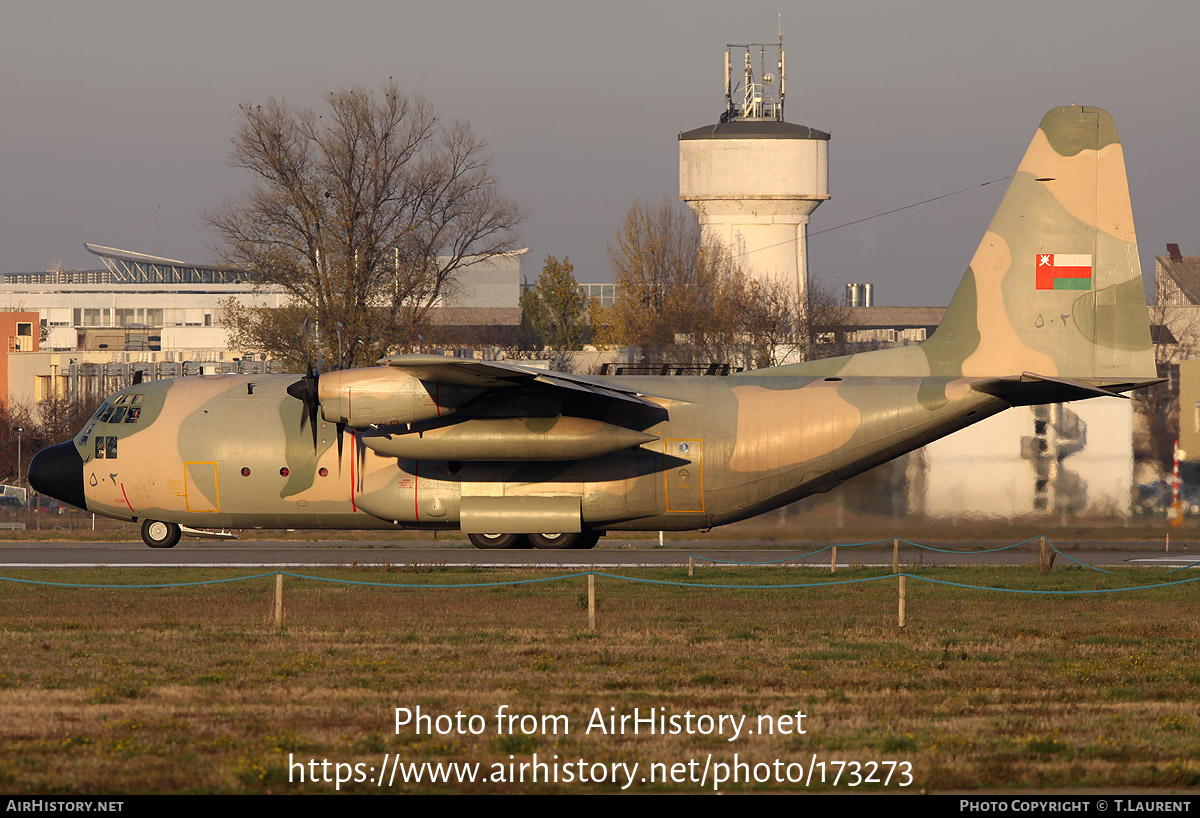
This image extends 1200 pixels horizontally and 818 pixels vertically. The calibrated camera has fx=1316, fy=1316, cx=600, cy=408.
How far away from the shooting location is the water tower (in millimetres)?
68375

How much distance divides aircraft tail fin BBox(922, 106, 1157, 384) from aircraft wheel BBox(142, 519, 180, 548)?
1701 centimetres

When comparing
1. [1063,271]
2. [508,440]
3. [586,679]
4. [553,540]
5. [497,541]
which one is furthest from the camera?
[497,541]

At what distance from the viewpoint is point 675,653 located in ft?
54.2

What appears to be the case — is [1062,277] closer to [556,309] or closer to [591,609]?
[591,609]

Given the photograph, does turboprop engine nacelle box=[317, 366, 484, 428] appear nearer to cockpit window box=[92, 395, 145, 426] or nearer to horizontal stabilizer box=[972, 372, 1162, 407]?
cockpit window box=[92, 395, 145, 426]

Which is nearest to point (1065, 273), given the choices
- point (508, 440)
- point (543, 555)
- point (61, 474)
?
point (508, 440)

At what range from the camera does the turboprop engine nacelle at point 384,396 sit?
2425cm

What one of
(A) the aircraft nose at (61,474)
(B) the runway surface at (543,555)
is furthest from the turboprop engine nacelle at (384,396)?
(A) the aircraft nose at (61,474)

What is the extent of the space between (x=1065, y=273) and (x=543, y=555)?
12987mm

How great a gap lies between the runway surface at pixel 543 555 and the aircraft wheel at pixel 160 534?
428mm

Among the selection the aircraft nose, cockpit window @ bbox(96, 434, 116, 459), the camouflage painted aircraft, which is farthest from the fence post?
the aircraft nose

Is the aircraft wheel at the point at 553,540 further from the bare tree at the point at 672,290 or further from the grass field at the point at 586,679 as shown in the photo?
the bare tree at the point at 672,290

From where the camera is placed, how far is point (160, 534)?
29.6m
